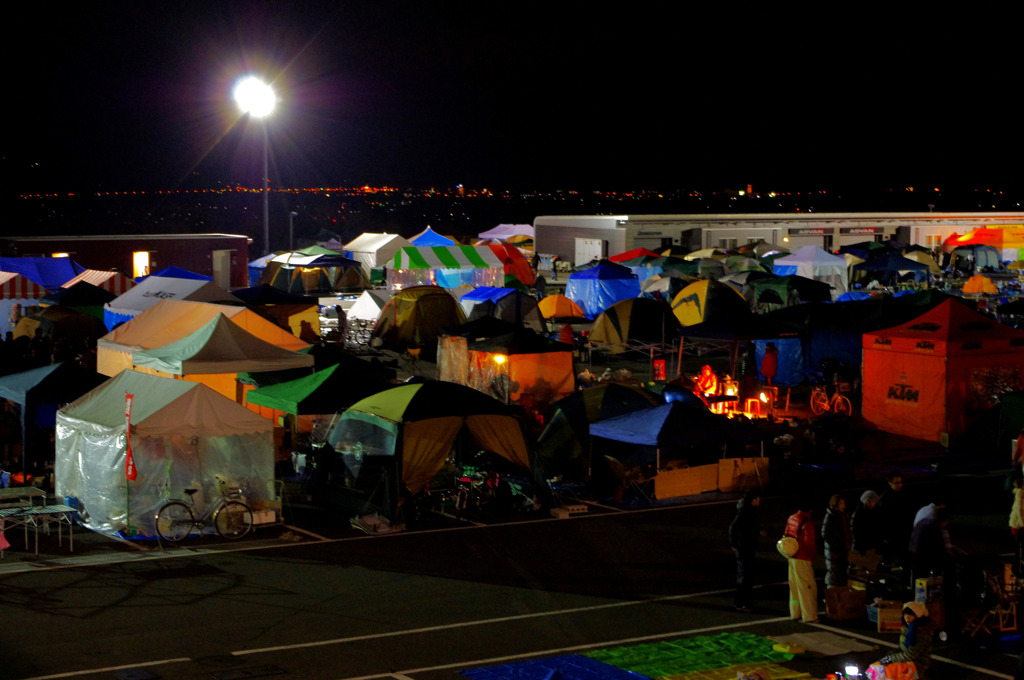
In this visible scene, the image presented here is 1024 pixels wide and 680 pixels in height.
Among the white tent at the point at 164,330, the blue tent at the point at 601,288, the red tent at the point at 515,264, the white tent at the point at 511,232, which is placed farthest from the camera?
the white tent at the point at 511,232

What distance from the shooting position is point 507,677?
941cm

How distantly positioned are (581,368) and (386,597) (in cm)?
1621

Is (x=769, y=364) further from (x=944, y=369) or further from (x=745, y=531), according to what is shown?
(x=745, y=531)

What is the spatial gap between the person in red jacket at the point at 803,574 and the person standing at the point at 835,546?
0.17 metres

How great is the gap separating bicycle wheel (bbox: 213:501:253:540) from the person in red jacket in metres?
6.51

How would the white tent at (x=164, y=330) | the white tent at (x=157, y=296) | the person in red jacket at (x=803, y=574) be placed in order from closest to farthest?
the person in red jacket at (x=803, y=574)
the white tent at (x=164, y=330)
the white tent at (x=157, y=296)

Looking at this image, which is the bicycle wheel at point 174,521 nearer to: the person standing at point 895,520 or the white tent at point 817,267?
the person standing at point 895,520

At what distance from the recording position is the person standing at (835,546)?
11.3m

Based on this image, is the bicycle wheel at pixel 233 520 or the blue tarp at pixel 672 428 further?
the blue tarp at pixel 672 428

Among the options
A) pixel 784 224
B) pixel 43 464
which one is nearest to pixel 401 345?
pixel 43 464

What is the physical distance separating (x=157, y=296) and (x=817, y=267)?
28.7m

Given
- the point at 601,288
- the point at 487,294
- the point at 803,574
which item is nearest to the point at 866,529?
the point at 803,574

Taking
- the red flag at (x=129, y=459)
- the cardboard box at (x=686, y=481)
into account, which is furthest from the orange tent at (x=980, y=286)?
the red flag at (x=129, y=459)

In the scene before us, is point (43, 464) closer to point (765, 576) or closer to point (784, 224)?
point (765, 576)
